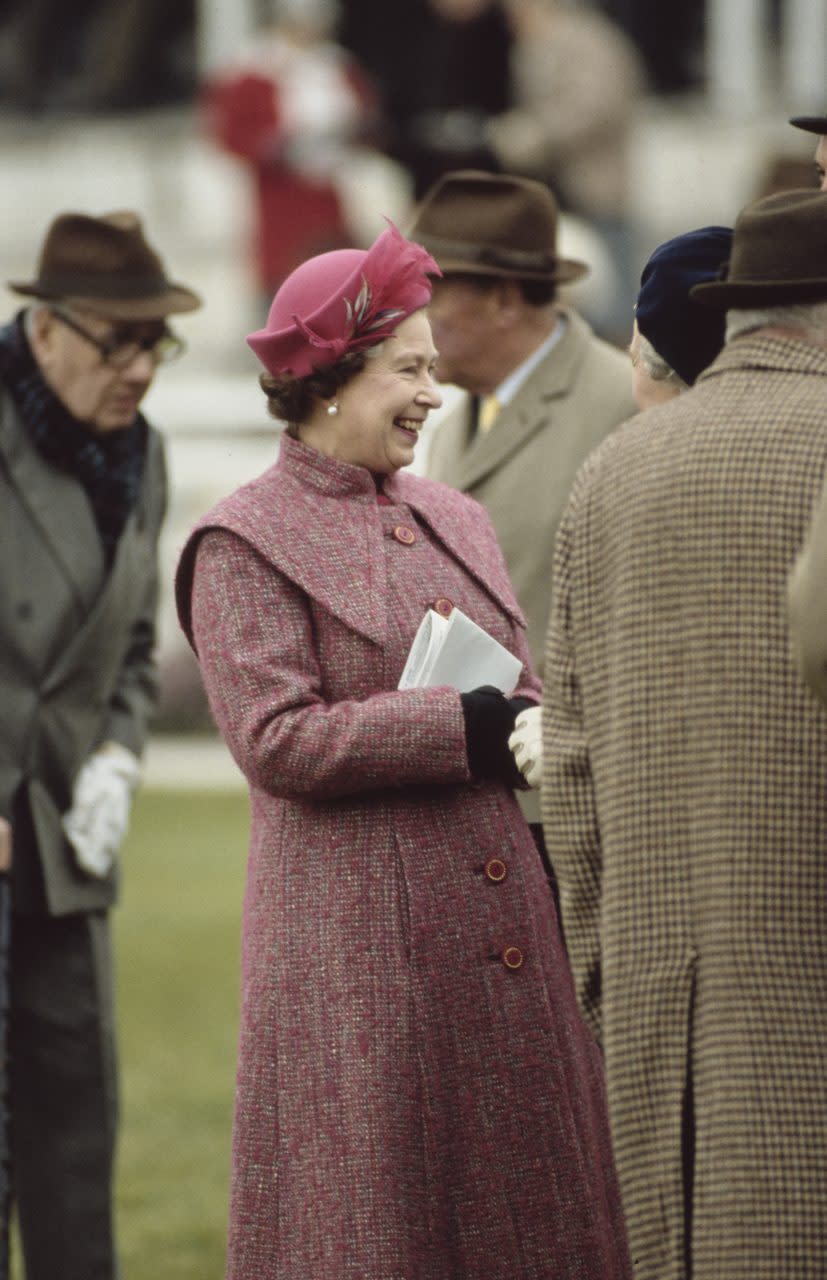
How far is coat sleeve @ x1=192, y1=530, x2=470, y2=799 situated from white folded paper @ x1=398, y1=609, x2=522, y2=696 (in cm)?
7

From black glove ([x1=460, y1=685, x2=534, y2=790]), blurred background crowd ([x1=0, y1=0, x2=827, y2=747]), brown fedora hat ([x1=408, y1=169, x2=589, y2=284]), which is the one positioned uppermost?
brown fedora hat ([x1=408, y1=169, x2=589, y2=284])

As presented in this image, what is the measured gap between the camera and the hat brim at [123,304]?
542 centimetres

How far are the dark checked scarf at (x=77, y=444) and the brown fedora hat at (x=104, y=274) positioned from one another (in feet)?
0.45

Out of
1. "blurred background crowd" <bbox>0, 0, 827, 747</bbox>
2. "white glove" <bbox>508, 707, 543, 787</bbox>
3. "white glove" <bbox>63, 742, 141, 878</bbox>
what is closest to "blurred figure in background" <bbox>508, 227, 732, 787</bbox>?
"white glove" <bbox>508, 707, 543, 787</bbox>

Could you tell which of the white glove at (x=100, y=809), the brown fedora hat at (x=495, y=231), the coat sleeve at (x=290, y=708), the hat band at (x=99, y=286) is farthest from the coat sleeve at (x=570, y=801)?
the brown fedora hat at (x=495, y=231)

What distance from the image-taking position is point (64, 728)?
17.8 ft

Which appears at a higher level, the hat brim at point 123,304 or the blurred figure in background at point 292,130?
the hat brim at point 123,304

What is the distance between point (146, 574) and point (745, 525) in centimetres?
255

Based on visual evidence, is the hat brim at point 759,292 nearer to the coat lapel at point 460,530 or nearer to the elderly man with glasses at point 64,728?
the coat lapel at point 460,530

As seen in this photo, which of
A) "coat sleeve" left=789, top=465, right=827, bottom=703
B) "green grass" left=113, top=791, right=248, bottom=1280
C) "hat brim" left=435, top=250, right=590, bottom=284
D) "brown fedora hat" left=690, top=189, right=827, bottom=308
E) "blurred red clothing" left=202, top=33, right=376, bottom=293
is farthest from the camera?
"blurred red clothing" left=202, top=33, right=376, bottom=293

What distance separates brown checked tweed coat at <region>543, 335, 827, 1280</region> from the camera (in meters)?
3.33

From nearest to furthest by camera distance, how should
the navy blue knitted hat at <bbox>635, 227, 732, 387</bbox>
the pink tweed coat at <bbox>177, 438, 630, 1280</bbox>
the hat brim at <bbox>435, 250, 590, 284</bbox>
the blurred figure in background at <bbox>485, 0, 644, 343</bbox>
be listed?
the navy blue knitted hat at <bbox>635, 227, 732, 387</bbox>, the pink tweed coat at <bbox>177, 438, 630, 1280</bbox>, the hat brim at <bbox>435, 250, 590, 284</bbox>, the blurred figure in background at <bbox>485, 0, 644, 343</bbox>

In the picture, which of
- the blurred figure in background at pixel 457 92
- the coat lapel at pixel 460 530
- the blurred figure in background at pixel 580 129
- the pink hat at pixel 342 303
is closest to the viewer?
the pink hat at pixel 342 303

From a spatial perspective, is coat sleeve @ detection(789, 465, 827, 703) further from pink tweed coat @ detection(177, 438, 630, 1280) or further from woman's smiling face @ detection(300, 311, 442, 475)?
woman's smiling face @ detection(300, 311, 442, 475)
